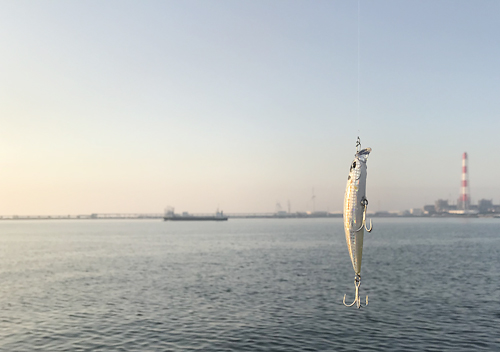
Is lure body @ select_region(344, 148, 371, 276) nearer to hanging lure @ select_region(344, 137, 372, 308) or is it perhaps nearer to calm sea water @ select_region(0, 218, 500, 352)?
hanging lure @ select_region(344, 137, 372, 308)

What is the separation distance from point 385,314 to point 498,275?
34366mm

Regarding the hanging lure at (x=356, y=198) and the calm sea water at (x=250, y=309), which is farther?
the calm sea water at (x=250, y=309)

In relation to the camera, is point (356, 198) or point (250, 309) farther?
point (250, 309)

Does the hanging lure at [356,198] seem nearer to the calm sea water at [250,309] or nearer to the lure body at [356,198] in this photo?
the lure body at [356,198]

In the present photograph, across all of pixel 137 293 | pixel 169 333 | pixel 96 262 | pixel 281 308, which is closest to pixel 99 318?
pixel 169 333

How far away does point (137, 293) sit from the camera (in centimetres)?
4875

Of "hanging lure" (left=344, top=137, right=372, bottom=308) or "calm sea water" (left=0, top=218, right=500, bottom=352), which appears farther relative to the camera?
"calm sea water" (left=0, top=218, right=500, bottom=352)

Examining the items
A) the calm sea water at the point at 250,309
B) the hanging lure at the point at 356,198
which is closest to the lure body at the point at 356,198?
the hanging lure at the point at 356,198

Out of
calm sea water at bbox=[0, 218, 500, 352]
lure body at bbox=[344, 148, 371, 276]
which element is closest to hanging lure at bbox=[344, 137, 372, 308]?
lure body at bbox=[344, 148, 371, 276]

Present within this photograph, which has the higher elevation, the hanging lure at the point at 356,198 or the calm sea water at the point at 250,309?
the hanging lure at the point at 356,198

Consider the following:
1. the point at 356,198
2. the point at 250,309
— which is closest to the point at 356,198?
the point at 356,198

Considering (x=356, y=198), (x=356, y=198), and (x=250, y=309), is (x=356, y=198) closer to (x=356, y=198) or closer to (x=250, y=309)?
(x=356, y=198)

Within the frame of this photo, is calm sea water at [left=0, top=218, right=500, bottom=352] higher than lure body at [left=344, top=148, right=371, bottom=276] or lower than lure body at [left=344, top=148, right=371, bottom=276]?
lower

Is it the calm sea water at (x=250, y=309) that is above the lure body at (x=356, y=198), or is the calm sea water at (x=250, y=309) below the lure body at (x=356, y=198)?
below
